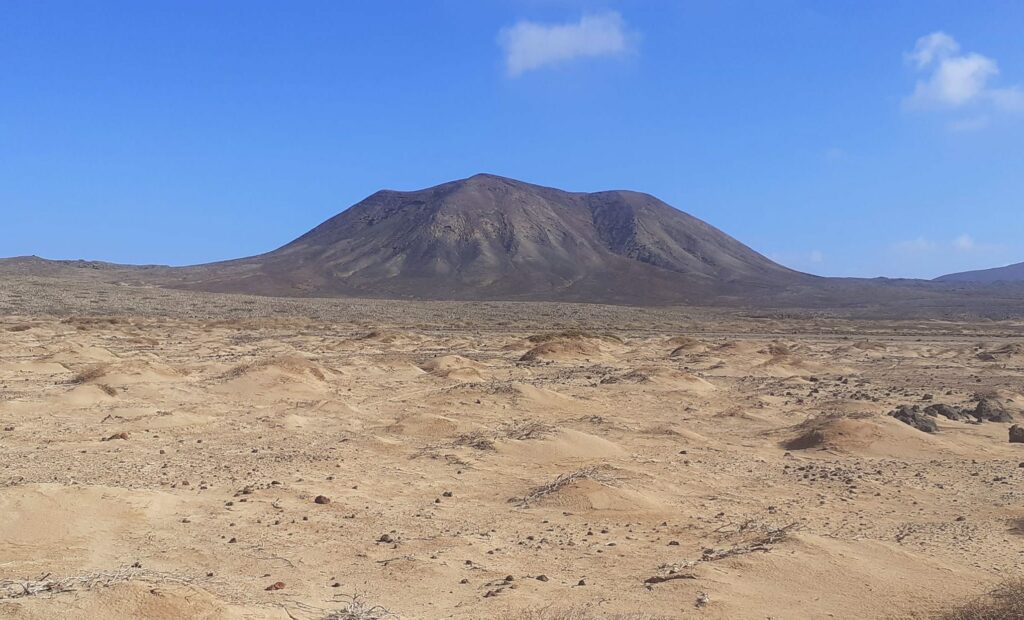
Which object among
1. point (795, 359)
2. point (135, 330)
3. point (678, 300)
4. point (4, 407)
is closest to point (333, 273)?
point (678, 300)

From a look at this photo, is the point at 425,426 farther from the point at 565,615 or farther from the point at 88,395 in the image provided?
the point at 565,615

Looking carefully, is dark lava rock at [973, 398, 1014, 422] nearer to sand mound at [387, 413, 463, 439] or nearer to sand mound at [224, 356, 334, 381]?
sand mound at [387, 413, 463, 439]

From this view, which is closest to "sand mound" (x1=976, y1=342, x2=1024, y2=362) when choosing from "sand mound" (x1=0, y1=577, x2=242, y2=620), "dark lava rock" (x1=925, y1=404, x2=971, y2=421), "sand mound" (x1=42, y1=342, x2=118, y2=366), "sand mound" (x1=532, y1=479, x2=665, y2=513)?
"dark lava rock" (x1=925, y1=404, x2=971, y2=421)

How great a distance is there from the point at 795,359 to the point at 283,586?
28.4 metres

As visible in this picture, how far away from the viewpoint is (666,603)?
6.80 meters

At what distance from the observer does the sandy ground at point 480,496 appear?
695 centimetres

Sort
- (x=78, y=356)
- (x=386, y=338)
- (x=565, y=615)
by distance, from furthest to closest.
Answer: (x=386, y=338) → (x=78, y=356) → (x=565, y=615)

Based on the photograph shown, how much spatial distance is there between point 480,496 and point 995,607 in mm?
6308

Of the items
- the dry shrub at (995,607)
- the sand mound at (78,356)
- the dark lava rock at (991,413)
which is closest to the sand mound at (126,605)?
the dry shrub at (995,607)

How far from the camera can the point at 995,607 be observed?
19.9ft

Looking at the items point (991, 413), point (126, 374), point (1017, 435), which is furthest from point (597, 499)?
point (126, 374)

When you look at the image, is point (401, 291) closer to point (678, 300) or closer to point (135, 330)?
point (678, 300)

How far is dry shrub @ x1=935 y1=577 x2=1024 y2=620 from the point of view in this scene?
5.88 meters

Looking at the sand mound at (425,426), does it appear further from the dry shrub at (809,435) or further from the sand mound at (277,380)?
the dry shrub at (809,435)
